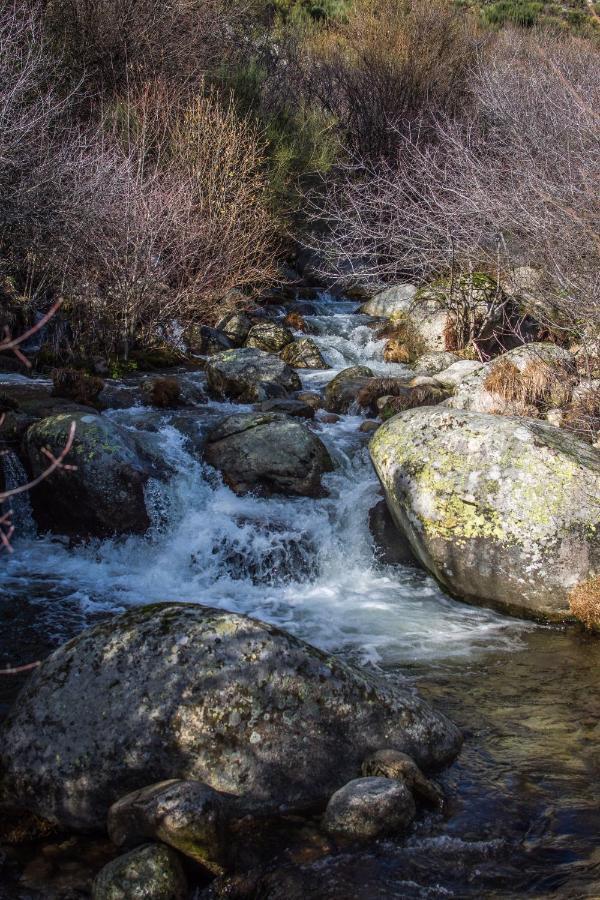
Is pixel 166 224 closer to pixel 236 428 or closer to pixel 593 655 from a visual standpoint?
pixel 236 428

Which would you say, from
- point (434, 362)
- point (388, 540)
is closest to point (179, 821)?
point (388, 540)

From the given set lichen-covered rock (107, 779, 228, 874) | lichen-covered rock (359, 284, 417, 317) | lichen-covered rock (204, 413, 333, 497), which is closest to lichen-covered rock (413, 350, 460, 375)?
lichen-covered rock (359, 284, 417, 317)

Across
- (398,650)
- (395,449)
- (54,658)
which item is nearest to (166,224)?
(395,449)

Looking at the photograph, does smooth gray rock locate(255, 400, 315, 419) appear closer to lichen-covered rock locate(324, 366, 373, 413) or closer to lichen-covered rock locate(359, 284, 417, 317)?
lichen-covered rock locate(324, 366, 373, 413)

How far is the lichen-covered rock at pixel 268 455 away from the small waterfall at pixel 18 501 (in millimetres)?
2097

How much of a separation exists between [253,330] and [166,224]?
3.20 metres

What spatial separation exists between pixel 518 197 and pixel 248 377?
453 cm

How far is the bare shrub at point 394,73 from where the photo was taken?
2206 cm

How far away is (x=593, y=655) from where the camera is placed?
255 inches

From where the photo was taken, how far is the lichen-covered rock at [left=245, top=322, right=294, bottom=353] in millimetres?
15391

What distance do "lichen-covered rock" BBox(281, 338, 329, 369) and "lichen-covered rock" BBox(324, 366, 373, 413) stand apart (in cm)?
187

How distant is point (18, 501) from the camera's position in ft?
28.6

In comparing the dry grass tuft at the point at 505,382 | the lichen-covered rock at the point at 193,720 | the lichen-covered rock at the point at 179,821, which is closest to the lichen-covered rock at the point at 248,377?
→ the dry grass tuft at the point at 505,382

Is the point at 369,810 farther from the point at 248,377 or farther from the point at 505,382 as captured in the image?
the point at 248,377
